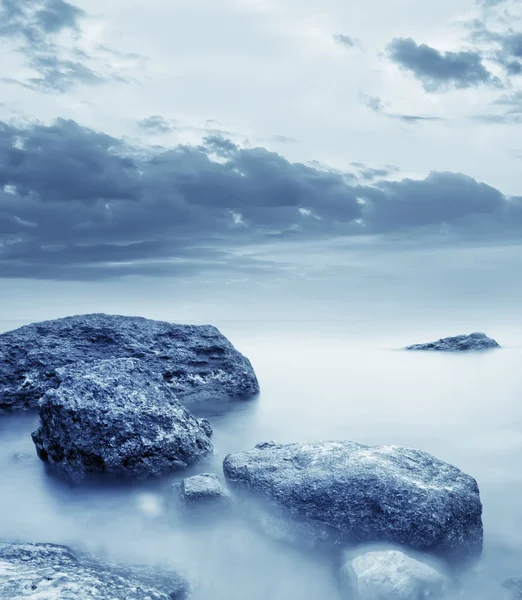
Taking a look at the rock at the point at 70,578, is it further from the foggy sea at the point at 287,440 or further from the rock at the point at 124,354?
the rock at the point at 124,354

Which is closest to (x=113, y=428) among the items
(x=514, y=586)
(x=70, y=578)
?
(x=70, y=578)

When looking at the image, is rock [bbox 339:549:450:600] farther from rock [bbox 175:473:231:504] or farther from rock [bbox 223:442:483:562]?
rock [bbox 175:473:231:504]

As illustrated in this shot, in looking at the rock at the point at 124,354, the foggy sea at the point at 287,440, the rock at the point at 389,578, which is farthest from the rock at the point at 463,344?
the rock at the point at 389,578

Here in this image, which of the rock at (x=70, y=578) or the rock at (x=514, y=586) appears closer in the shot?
the rock at (x=70, y=578)

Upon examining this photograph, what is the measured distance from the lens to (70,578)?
Answer: 369 cm

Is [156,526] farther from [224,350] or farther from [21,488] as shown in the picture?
[224,350]

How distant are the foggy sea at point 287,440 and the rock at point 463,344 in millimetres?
3780

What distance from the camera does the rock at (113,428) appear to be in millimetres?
6137

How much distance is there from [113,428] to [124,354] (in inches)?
160

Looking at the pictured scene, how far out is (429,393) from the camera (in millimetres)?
12258

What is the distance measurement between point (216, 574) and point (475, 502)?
2436mm

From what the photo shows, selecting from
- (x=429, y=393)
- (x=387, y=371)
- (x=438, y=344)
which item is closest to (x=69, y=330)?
(x=429, y=393)

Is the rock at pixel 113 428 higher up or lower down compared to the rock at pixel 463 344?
higher up

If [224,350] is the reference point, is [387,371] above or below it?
below
